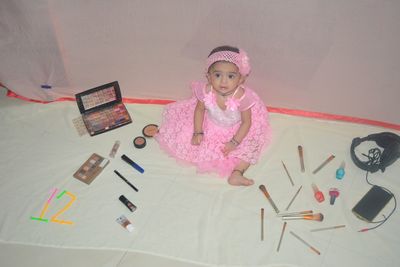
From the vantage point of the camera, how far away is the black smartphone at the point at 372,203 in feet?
4.83

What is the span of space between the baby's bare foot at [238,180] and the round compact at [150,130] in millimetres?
444

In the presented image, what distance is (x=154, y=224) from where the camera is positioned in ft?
4.88

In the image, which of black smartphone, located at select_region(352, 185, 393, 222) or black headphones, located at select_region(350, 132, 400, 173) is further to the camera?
black headphones, located at select_region(350, 132, 400, 173)

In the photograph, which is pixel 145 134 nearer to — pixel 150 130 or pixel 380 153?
pixel 150 130

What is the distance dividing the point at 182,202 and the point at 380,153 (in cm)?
90

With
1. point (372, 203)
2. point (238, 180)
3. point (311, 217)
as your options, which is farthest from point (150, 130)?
point (372, 203)

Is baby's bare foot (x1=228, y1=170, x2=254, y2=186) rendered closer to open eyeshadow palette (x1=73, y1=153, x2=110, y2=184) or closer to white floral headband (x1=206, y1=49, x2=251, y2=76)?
white floral headband (x1=206, y1=49, x2=251, y2=76)

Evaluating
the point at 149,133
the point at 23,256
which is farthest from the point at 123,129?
the point at 23,256

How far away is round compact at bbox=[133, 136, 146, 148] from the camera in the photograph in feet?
5.67

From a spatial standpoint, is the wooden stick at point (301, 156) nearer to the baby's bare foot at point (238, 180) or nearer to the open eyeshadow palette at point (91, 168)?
the baby's bare foot at point (238, 180)

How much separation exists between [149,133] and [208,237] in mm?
594

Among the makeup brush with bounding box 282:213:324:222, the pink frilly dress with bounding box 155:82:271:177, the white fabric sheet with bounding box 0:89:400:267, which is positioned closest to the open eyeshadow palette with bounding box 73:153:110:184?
the white fabric sheet with bounding box 0:89:400:267

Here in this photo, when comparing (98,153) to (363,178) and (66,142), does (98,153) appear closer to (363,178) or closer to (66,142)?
(66,142)

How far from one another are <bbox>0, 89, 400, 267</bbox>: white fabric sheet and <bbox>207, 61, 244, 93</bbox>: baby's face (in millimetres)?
400
